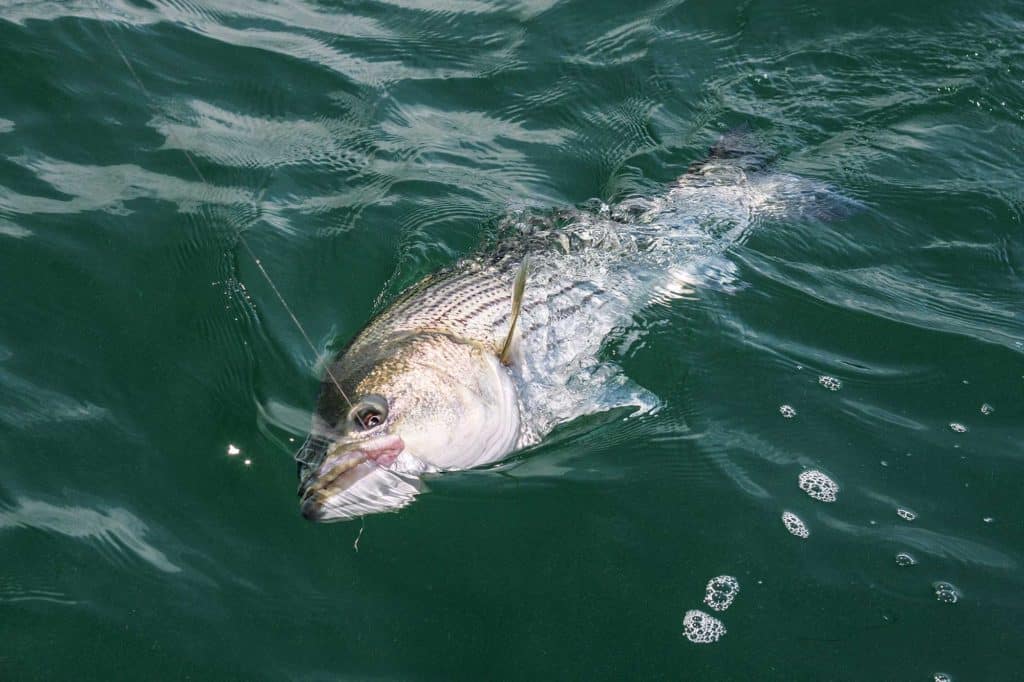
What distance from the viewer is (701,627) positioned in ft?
10.9

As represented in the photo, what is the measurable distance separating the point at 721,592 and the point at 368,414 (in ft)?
4.76

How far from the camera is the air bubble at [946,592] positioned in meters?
3.44

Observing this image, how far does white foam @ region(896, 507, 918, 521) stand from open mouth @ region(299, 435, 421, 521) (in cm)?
193

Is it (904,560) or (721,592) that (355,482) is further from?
(904,560)

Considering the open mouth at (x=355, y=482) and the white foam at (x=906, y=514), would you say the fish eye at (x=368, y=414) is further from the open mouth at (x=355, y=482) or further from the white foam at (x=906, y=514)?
the white foam at (x=906, y=514)

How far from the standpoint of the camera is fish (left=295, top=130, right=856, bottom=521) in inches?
141

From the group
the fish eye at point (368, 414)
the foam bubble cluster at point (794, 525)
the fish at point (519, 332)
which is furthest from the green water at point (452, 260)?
the fish eye at point (368, 414)

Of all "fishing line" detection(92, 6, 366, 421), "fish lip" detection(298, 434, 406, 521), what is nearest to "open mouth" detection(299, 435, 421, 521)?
"fish lip" detection(298, 434, 406, 521)

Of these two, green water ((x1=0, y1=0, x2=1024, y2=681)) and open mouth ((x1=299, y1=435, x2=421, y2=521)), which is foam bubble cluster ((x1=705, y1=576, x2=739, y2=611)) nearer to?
green water ((x1=0, y1=0, x2=1024, y2=681))

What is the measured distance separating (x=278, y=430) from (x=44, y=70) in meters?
3.75

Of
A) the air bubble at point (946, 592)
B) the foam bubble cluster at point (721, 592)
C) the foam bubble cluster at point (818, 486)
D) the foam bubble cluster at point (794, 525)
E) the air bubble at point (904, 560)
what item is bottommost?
the air bubble at point (946, 592)

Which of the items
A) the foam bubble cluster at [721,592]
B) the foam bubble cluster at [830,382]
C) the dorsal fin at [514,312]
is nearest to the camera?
the foam bubble cluster at [721,592]

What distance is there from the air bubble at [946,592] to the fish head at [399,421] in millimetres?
1721

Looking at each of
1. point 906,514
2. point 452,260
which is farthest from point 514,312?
point 906,514
